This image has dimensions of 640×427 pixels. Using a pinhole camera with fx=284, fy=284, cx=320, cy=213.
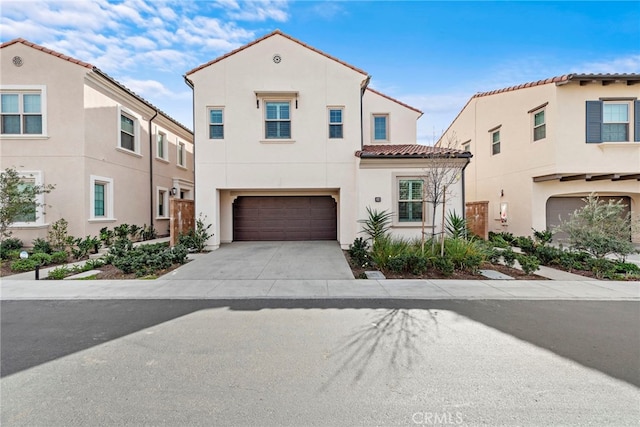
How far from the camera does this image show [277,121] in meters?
11.7

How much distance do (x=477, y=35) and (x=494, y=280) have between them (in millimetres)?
9393

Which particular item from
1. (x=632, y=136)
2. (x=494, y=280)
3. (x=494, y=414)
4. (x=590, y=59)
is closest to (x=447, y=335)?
(x=494, y=414)

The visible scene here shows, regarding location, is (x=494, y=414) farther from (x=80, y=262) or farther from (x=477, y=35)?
(x=477, y=35)

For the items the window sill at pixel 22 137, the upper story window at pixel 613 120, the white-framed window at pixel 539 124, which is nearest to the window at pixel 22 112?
the window sill at pixel 22 137

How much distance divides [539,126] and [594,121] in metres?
1.75

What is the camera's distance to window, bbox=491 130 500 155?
15086 millimetres

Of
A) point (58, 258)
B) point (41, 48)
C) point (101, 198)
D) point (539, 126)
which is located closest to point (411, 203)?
point (539, 126)

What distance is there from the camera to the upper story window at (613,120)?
1134 centimetres

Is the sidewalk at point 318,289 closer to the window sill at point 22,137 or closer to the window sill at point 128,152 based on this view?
the window sill at point 22,137

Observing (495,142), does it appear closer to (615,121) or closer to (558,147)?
(558,147)

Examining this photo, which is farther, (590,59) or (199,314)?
(590,59)

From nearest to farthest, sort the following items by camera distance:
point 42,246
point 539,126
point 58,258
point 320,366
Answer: point 320,366 → point 58,258 → point 42,246 → point 539,126

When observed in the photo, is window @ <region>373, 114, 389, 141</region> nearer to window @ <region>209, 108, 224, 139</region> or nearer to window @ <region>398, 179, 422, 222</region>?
window @ <region>398, 179, 422, 222</region>

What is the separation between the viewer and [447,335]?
410 cm
